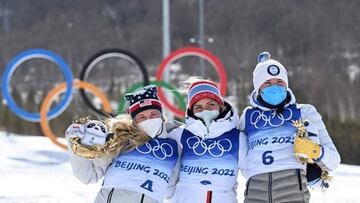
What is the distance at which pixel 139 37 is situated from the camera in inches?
1298

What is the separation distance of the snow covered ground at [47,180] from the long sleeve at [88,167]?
3.05m

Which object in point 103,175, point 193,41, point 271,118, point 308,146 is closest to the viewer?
point 308,146

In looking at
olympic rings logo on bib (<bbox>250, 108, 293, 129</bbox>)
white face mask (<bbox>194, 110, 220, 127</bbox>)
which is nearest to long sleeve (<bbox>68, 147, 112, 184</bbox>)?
white face mask (<bbox>194, 110, 220, 127</bbox>)

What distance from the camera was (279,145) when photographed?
384cm

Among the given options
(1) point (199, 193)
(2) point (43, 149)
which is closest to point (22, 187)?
(2) point (43, 149)

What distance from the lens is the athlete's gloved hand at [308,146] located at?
371 cm

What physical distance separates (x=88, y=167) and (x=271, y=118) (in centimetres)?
121

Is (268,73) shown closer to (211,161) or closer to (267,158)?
(267,158)

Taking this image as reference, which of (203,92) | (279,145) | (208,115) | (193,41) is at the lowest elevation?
(279,145)

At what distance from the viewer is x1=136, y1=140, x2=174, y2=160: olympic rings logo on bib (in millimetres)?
3926

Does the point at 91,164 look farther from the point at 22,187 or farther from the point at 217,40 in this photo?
the point at 217,40

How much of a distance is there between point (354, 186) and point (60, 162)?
4.84 m

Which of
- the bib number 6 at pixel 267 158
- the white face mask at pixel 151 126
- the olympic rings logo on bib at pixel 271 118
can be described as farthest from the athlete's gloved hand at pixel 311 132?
the white face mask at pixel 151 126

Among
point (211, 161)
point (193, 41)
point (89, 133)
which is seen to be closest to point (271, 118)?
point (211, 161)
